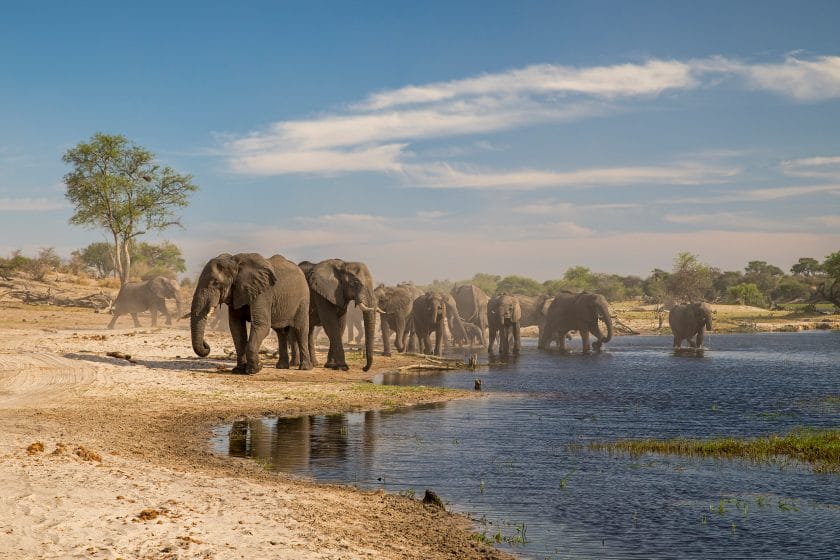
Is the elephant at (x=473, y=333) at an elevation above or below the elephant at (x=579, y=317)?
below

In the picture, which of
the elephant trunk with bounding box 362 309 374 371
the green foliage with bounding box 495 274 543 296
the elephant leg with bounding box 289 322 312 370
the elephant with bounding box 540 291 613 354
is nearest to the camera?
the elephant leg with bounding box 289 322 312 370

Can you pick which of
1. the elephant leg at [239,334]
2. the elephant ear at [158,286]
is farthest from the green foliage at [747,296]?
the elephant leg at [239,334]

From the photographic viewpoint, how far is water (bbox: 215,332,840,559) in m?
12.0

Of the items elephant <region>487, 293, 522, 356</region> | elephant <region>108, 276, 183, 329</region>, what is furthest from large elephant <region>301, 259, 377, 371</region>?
elephant <region>487, 293, 522, 356</region>

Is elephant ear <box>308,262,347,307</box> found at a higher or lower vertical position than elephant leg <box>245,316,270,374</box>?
higher

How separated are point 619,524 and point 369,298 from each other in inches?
808

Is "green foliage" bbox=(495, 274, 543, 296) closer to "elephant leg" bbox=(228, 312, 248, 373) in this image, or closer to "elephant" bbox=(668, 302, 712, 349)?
"elephant" bbox=(668, 302, 712, 349)

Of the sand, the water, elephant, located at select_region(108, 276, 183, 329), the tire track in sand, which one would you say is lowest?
the water

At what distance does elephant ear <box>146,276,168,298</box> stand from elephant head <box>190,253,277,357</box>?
26.1 metres

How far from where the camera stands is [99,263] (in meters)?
98.7

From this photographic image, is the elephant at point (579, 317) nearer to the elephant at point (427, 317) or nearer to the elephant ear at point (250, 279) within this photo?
the elephant at point (427, 317)

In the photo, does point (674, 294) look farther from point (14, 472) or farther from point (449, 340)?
point (14, 472)

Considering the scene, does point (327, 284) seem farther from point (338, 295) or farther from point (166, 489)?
point (166, 489)

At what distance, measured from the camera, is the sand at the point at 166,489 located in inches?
378
